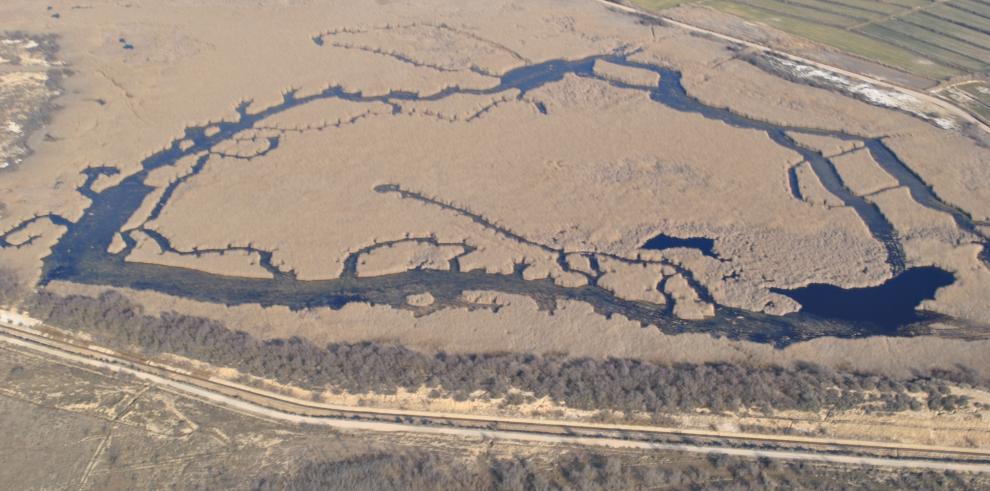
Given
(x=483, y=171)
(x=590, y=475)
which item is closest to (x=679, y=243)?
(x=483, y=171)

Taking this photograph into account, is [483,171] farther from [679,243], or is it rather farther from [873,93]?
[873,93]

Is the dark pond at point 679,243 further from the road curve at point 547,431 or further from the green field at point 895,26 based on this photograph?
the green field at point 895,26

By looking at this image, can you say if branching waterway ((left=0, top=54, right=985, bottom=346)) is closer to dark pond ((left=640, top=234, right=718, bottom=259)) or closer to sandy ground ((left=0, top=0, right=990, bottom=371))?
dark pond ((left=640, top=234, right=718, bottom=259))

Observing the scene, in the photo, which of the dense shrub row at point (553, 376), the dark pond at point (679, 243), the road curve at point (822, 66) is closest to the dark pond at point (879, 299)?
the dense shrub row at point (553, 376)

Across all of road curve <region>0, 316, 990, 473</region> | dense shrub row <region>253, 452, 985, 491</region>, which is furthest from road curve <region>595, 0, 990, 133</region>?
dense shrub row <region>253, 452, 985, 491</region>

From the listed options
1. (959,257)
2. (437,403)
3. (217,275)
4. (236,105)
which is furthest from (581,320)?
(236,105)

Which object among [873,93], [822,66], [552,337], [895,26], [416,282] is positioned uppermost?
[895,26]

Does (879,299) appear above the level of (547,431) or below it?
above
